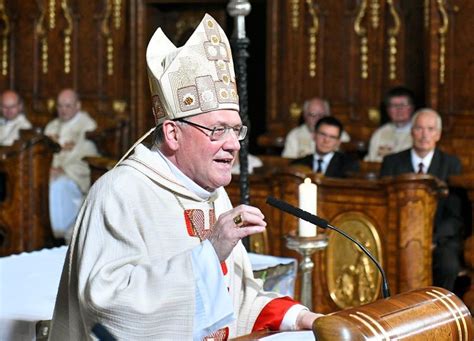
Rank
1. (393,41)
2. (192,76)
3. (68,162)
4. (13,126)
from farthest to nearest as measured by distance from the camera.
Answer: (13,126) → (68,162) → (393,41) → (192,76)

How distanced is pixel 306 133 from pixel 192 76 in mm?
6506

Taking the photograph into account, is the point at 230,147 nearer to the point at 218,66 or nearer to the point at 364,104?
the point at 218,66

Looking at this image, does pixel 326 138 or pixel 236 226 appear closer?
pixel 236 226

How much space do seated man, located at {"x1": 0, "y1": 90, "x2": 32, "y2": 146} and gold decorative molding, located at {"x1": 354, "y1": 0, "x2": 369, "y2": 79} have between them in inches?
139

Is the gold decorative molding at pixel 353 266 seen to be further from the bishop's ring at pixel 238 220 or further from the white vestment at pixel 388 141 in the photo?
the bishop's ring at pixel 238 220

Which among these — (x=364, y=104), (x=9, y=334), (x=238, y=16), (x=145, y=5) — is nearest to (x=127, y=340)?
(x=9, y=334)

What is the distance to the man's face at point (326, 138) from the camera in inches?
312

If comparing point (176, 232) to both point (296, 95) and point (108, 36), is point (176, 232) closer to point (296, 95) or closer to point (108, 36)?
point (296, 95)

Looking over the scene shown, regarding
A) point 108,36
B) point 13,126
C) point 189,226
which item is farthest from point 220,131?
point 108,36

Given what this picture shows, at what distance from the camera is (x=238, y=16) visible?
5172 millimetres

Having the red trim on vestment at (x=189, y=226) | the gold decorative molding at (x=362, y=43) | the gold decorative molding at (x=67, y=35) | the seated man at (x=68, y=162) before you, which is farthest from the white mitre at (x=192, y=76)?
the gold decorative molding at (x=67, y=35)

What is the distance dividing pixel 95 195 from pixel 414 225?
12.3ft

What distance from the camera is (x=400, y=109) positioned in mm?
8898

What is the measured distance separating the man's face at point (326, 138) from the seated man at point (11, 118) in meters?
4.13
